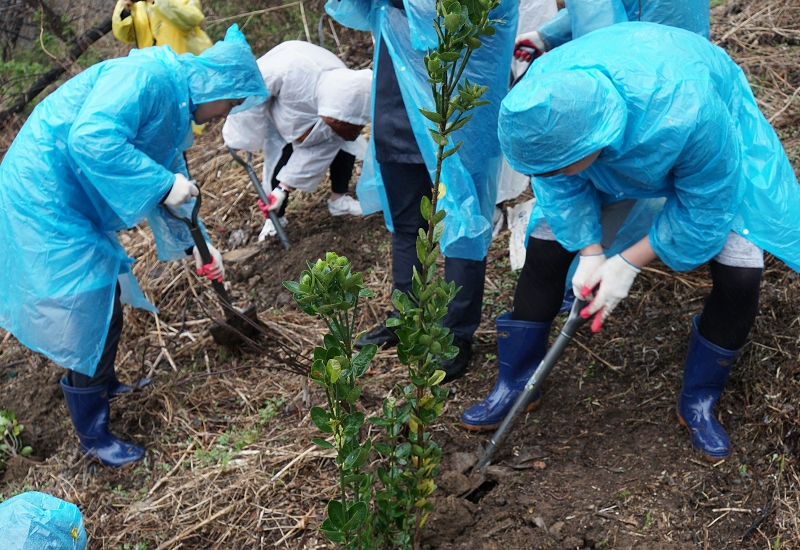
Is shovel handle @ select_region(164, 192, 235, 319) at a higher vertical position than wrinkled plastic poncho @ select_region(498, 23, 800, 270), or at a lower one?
lower

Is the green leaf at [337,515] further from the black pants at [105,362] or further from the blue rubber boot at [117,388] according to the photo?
the blue rubber boot at [117,388]

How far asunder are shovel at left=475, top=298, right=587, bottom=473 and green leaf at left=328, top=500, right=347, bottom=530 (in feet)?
3.11

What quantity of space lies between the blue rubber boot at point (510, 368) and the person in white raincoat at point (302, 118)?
1426 mm

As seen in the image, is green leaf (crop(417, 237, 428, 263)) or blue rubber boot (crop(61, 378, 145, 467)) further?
blue rubber boot (crop(61, 378, 145, 467))

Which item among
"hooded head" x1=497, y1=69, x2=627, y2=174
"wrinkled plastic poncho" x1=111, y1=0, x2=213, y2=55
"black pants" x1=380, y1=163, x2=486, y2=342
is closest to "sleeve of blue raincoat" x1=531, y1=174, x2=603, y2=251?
"hooded head" x1=497, y1=69, x2=627, y2=174

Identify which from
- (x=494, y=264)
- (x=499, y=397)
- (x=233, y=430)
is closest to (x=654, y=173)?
(x=499, y=397)

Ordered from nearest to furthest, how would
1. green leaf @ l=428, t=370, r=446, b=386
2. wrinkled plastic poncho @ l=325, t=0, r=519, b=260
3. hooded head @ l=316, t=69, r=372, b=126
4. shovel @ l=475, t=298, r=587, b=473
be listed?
green leaf @ l=428, t=370, r=446, b=386 < shovel @ l=475, t=298, r=587, b=473 < wrinkled plastic poncho @ l=325, t=0, r=519, b=260 < hooded head @ l=316, t=69, r=372, b=126

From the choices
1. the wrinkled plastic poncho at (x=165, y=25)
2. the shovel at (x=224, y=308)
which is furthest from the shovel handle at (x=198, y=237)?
the wrinkled plastic poncho at (x=165, y=25)

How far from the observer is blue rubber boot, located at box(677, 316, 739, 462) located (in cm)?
207

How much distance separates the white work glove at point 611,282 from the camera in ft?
6.42

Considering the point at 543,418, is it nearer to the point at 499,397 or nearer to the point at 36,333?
the point at 499,397

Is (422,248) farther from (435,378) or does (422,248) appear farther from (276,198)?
(276,198)

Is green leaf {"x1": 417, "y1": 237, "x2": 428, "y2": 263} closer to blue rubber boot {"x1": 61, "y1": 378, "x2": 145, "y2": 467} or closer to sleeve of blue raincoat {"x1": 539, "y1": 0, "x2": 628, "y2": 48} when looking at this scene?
sleeve of blue raincoat {"x1": 539, "y1": 0, "x2": 628, "y2": 48}

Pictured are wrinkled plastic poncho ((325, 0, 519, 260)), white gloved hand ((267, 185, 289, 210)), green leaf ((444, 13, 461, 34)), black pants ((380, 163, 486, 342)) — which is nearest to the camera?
green leaf ((444, 13, 461, 34))
